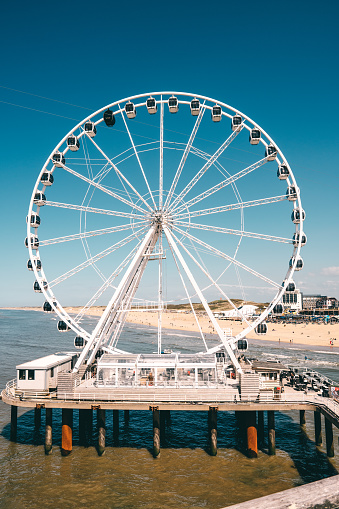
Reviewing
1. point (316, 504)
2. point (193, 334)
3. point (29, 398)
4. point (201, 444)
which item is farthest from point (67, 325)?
point (193, 334)

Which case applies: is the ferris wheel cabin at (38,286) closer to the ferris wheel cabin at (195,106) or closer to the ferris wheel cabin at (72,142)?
the ferris wheel cabin at (72,142)

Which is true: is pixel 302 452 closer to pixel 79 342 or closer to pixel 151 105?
pixel 79 342

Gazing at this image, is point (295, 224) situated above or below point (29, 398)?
above

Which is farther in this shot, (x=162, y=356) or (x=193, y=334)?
(x=193, y=334)

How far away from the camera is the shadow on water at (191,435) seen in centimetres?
2623

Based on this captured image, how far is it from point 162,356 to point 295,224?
15576mm

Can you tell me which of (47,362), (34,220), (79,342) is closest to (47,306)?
(79,342)

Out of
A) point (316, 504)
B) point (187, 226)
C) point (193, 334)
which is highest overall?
point (187, 226)

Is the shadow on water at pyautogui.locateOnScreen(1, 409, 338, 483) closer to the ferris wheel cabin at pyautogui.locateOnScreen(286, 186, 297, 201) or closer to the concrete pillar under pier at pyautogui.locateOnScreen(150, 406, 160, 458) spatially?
the concrete pillar under pier at pyautogui.locateOnScreen(150, 406, 160, 458)

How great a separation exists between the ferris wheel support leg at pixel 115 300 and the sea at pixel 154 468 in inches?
260

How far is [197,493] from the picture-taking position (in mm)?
21750

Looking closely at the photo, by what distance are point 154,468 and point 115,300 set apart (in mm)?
12028

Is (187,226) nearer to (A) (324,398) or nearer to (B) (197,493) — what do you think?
→ (A) (324,398)

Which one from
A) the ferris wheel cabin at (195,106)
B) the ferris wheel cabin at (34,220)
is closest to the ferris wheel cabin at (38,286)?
the ferris wheel cabin at (34,220)
